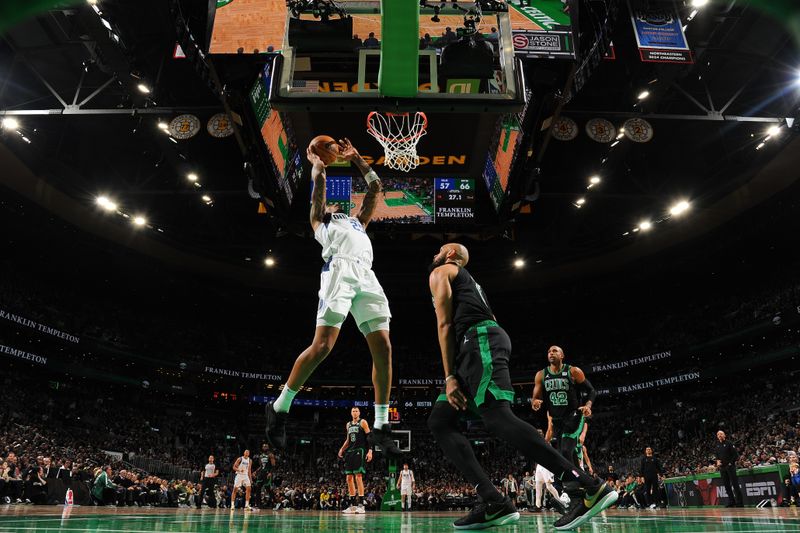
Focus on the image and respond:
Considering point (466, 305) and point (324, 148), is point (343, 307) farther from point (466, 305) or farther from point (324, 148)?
point (324, 148)

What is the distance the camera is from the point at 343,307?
4.54 meters

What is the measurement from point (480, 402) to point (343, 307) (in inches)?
52.7

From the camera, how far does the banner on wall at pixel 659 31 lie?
11.1m

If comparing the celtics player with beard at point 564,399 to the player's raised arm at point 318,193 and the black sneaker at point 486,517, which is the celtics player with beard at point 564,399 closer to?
the black sneaker at point 486,517

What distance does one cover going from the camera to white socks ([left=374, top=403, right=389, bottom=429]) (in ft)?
15.3

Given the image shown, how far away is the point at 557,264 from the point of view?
106 feet

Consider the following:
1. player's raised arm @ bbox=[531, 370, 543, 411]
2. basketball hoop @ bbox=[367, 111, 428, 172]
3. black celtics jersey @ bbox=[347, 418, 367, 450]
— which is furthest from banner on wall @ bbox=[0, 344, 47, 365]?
player's raised arm @ bbox=[531, 370, 543, 411]

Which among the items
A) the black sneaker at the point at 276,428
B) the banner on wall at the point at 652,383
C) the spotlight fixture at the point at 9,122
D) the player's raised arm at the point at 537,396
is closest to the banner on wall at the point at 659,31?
the player's raised arm at the point at 537,396

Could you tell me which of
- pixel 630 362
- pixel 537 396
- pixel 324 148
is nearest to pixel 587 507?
pixel 324 148

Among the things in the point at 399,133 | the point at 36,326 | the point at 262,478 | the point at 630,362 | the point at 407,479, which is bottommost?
the point at 262,478

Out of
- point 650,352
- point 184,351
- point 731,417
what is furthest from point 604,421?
point 184,351

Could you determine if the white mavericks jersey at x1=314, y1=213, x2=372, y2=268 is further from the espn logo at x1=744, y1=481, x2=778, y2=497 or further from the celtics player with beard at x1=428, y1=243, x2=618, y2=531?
the espn logo at x1=744, y1=481, x2=778, y2=497

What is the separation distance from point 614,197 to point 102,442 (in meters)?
24.9

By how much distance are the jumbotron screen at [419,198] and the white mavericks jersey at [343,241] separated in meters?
7.59
